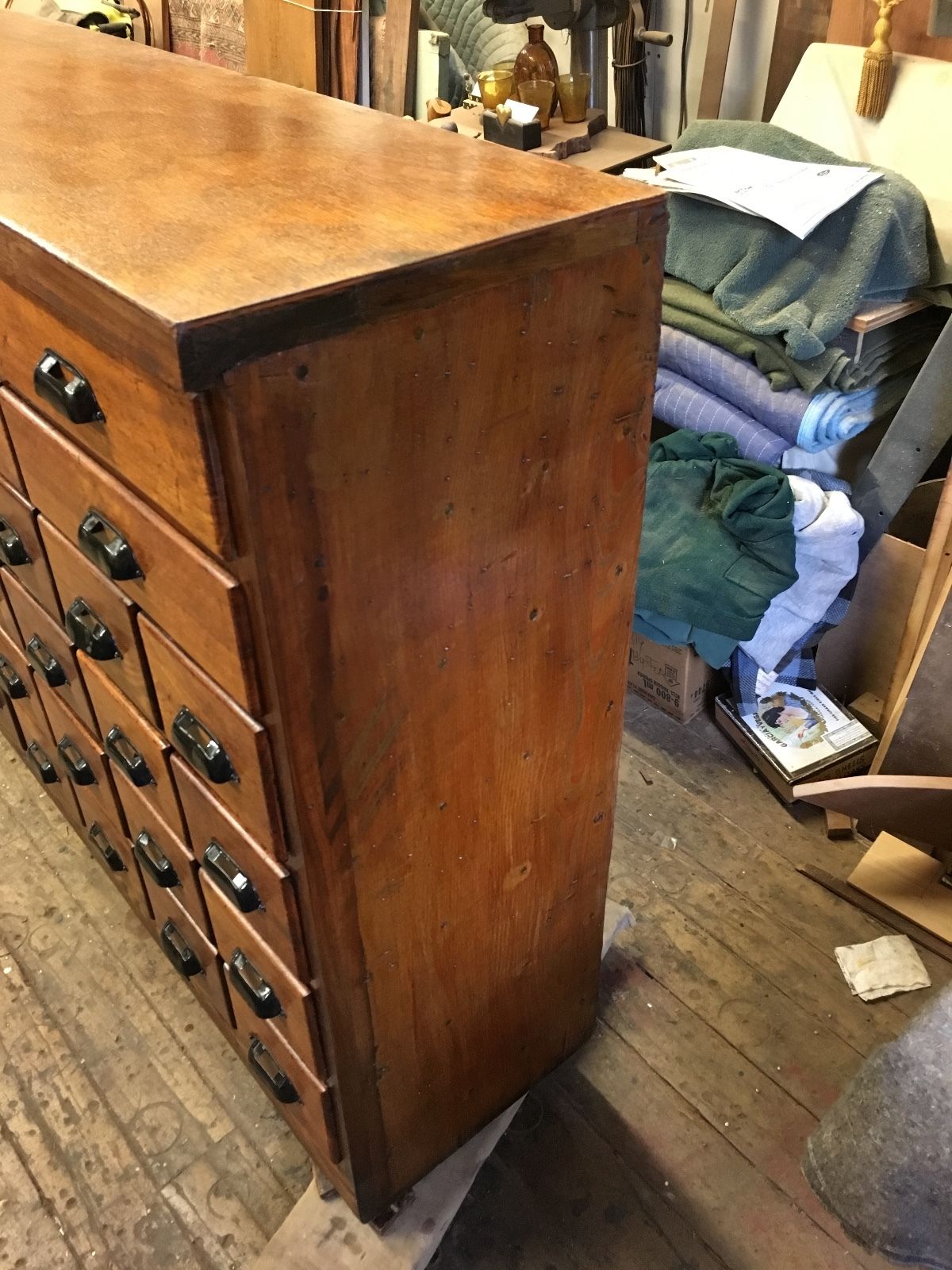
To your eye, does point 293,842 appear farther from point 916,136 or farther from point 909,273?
point 916,136

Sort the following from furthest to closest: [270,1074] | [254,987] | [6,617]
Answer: [6,617], [270,1074], [254,987]

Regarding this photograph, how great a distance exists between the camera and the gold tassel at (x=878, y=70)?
159cm

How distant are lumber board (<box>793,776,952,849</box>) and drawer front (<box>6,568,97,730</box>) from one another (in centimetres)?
102

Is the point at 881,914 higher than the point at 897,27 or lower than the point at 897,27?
lower

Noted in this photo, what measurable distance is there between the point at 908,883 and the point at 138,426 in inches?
54.0

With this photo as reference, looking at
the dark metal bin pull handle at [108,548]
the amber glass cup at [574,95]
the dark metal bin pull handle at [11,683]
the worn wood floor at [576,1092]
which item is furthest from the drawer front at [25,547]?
the amber glass cup at [574,95]

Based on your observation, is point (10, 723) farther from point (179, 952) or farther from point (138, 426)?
point (138, 426)

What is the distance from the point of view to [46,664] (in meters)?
1.21

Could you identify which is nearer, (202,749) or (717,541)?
(202,749)

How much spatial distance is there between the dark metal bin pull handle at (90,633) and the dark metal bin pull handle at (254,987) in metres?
0.35

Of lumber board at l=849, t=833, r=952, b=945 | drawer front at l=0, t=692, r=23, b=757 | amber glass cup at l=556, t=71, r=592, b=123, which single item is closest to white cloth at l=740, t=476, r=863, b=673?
lumber board at l=849, t=833, r=952, b=945

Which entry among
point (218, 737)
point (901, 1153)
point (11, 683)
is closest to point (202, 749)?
point (218, 737)

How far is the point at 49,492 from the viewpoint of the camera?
3.03 ft

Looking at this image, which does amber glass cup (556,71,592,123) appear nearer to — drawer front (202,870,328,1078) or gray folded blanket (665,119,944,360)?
gray folded blanket (665,119,944,360)
